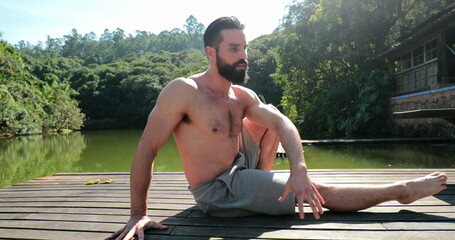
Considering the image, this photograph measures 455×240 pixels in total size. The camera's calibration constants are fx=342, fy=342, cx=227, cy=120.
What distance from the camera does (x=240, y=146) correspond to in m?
2.22

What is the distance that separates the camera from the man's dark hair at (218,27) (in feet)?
6.33

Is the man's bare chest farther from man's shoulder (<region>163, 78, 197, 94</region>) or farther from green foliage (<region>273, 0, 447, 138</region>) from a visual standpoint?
Answer: green foliage (<region>273, 0, 447, 138</region>)

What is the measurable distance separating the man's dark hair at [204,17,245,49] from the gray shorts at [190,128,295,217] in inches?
28.7

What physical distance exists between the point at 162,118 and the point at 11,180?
625 cm

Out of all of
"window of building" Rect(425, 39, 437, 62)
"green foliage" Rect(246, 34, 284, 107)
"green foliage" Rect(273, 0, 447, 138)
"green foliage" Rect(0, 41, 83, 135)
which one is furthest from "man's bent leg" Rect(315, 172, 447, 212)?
"green foliage" Rect(246, 34, 284, 107)

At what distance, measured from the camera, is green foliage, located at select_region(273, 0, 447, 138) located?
41.7 ft

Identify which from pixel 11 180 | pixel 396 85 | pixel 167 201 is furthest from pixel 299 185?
pixel 396 85

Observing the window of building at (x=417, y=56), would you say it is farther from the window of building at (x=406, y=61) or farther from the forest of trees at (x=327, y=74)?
the forest of trees at (x=327, y=74)

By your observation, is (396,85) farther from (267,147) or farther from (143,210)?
(143,210)

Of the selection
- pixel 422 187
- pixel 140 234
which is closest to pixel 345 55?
pixel 422 187

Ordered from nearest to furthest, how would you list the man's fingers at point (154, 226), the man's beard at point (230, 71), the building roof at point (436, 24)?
the man's fingers at point (154, 226) → the man's beard at point (230, 71) → the building roof at point (436, 24)

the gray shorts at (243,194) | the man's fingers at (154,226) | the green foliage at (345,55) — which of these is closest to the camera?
the man's fingers at (154,226)

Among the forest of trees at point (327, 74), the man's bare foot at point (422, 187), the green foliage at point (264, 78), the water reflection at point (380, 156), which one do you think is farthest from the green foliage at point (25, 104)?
the man's bare foot at point (422, 187)

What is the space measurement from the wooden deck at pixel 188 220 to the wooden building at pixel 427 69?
671 centimetres
